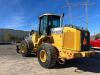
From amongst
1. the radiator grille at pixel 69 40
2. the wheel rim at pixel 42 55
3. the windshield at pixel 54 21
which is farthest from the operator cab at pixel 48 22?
A: the radiator grille at pixel 69 40

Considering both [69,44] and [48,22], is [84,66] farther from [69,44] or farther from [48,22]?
[48,22]

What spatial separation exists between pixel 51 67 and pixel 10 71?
7.20 ft

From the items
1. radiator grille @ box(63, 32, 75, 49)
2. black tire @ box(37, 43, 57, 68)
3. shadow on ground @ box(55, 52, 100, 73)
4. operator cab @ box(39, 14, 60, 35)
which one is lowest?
shadow on ground @ box(55, 52, 100, 73)

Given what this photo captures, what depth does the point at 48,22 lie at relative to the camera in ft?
44.6

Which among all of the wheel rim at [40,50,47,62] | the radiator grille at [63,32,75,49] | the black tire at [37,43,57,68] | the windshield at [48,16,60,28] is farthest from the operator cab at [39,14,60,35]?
the radiator grille at [63,32,75,49]

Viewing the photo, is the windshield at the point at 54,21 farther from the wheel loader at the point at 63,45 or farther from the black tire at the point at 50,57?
the black tire at the point at 50,57

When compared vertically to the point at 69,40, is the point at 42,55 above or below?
below

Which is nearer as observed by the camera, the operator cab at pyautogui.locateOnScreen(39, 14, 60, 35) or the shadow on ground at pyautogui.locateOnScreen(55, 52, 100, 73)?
the shadow on ground at pyautogui.locateOnScreen(55, 52, 100, 73)

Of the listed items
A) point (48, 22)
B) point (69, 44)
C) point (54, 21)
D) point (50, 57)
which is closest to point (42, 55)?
point (50, 57)

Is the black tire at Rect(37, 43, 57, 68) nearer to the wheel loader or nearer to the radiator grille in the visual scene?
the wheel loader

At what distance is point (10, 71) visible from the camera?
10.4 meters

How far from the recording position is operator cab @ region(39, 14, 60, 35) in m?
13.5

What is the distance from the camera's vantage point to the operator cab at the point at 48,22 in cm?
1346

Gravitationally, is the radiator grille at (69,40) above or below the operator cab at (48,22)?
below
